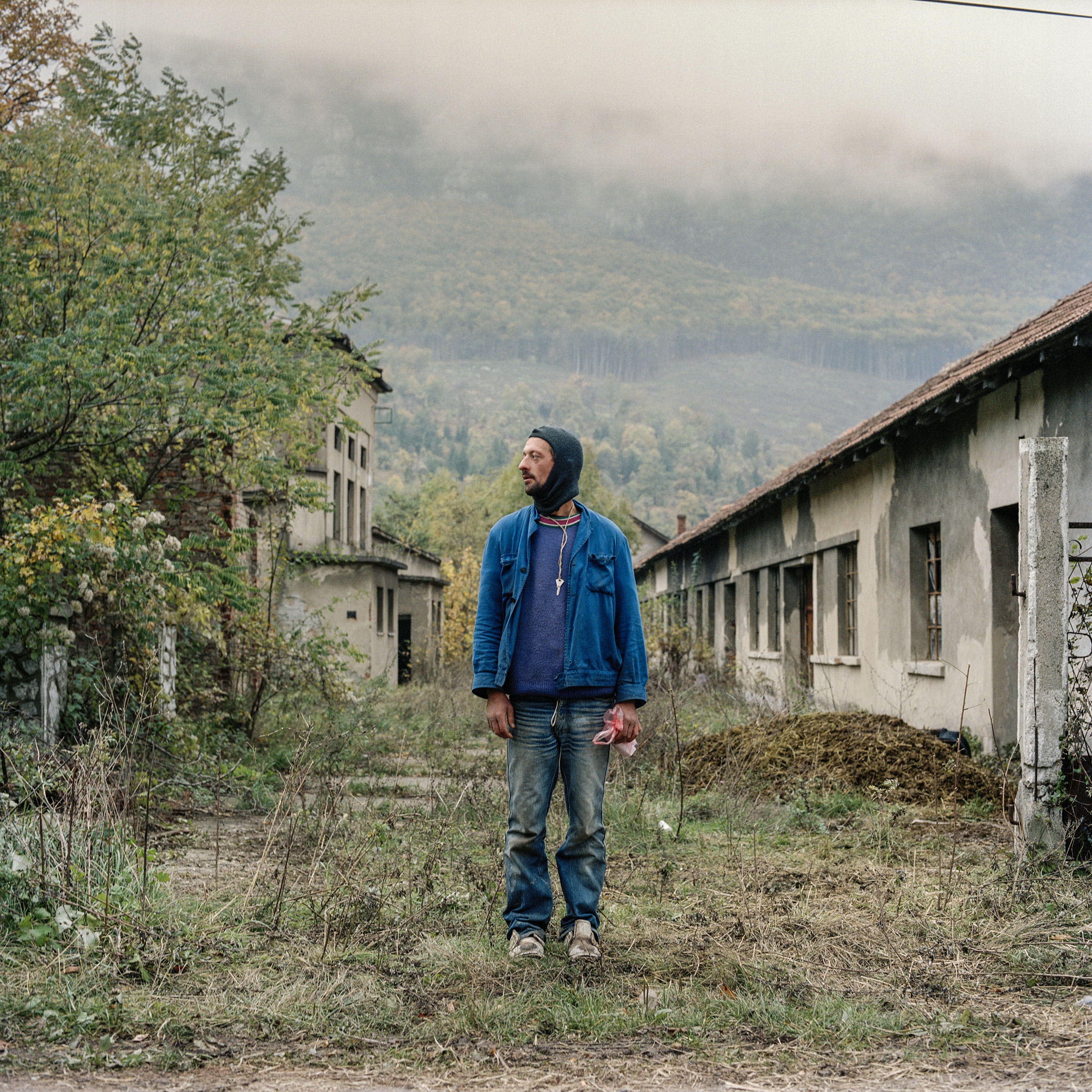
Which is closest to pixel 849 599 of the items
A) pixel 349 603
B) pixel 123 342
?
pixel 123 342

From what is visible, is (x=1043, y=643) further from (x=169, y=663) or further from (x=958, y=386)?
(x=169, y=663)

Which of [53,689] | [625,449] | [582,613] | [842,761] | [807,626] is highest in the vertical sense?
[625,449]

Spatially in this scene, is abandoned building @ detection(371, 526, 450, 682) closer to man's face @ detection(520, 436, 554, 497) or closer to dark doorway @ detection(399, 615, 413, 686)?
dark doorway @ detection(399, 615, 413, 686)

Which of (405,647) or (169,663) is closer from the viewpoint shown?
(169,663)

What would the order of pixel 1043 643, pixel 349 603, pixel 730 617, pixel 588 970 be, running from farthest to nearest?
pixel 349 603, pixel 730 617, pixel 1043 643, pixel 588 970

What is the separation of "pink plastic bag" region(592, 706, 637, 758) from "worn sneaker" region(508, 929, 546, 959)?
816 millimetres

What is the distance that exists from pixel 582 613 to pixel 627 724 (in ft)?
1.63

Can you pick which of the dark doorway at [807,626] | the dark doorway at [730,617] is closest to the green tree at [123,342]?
the dark doorway at [807,626]

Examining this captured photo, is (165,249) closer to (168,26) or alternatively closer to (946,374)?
(946,374)

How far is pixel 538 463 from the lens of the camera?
480 centimetres

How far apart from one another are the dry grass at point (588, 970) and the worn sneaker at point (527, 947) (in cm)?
9

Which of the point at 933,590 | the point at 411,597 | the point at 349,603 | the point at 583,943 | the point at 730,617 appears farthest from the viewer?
the point at 411,597

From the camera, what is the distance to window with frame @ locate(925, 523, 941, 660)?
1195 centimetres

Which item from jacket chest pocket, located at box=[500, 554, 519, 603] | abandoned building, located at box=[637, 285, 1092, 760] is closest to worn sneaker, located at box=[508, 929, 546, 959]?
jacket chest pocket, located at box=[500, 554, 519, 603]
